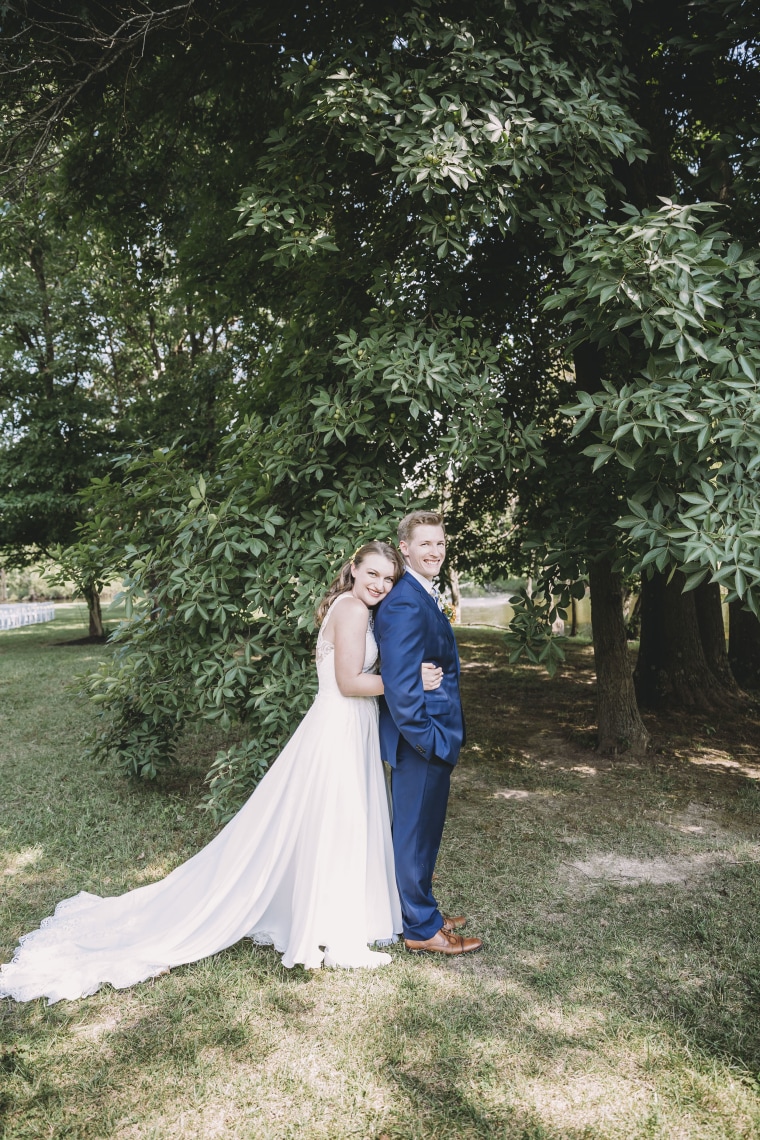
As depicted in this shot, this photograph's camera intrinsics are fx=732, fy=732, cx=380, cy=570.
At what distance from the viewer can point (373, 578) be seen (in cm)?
377

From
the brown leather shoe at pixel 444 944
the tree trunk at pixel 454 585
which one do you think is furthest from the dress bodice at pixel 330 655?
the tree trunk at pixel 454 585

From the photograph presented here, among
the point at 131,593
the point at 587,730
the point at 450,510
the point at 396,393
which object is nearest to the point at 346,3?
the point at 396,393

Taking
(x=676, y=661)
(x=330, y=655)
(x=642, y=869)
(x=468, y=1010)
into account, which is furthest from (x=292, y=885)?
(x=676, y=661)

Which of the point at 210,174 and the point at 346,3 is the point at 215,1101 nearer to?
the point at 346,3

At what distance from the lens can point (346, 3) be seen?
5.30m

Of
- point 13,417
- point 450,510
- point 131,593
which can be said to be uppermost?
point 13,417

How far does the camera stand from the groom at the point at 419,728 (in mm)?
3627

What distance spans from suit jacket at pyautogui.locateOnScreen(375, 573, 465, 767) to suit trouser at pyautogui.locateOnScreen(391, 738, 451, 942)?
84mm

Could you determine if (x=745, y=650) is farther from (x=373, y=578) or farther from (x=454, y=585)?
(x=373, y=578)

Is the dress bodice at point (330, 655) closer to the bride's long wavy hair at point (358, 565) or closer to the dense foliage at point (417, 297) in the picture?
the bride's long wavy hair at point (358, 565)

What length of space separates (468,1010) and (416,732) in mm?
1237

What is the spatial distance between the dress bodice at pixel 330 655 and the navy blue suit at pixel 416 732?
90 millimetres

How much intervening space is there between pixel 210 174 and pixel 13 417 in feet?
37.0

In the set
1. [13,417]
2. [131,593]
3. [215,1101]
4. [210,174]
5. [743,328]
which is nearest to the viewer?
[215,1101]
